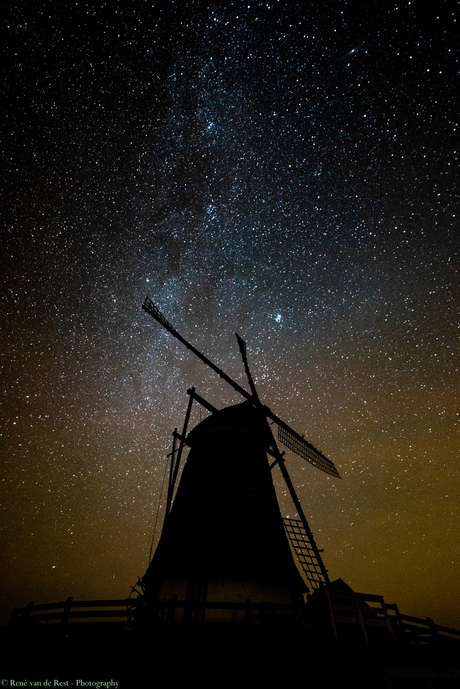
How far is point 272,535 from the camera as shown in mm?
10289

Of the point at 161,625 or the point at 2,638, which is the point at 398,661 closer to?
the point at 161,625

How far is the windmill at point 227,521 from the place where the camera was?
9172 millimetres

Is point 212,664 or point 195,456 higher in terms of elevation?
point 195,456

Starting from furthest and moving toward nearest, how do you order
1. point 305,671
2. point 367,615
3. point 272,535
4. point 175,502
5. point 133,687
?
point 175,502, point 272,535, point 367,615, point 305,671, point 133,687

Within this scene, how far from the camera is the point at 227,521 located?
395 inches

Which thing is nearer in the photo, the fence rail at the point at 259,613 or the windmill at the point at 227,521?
the fence rail at the point at 259,613

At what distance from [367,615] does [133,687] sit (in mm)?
6108

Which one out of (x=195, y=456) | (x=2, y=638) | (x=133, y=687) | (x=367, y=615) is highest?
(x=195, y=456)

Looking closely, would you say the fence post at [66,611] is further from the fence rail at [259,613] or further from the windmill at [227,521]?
the windmill at [227,521]

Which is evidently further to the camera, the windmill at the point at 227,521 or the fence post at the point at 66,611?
the windmill at the point at 227,521

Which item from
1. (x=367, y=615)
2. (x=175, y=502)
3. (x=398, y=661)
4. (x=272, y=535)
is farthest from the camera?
(x=175, y=502)

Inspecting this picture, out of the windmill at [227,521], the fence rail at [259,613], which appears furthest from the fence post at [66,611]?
the windmill at [227,521]

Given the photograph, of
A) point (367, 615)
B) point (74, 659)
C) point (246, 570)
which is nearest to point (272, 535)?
point (246, 570)

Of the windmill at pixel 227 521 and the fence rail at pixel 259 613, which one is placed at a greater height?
the windmill at pixel 227 521
